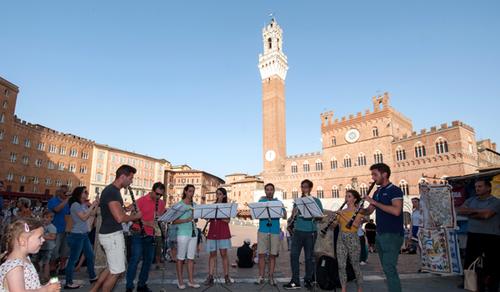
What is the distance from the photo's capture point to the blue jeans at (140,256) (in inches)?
226

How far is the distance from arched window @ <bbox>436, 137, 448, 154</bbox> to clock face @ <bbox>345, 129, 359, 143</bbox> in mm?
10696

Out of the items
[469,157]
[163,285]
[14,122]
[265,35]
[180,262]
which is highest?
[265,35]

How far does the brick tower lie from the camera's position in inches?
2248

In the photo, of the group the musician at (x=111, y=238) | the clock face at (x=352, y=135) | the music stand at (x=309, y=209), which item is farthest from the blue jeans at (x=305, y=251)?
the clock face at (x=352, y=135)

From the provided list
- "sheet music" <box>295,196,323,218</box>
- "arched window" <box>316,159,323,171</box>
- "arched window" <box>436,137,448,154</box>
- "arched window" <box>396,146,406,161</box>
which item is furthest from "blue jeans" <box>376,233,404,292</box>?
"arched window" <box>316,159,323,171</box>

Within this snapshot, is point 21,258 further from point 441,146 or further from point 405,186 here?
point 405,186

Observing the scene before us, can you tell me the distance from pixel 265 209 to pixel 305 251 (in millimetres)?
1262

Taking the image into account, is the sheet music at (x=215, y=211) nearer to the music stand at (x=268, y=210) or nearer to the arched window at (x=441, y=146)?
the music stand at (x=268, y=210)

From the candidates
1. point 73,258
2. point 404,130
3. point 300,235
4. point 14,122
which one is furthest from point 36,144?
point 404,130

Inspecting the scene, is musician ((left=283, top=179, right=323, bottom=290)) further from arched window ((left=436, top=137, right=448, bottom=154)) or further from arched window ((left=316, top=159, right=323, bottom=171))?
arched window ((left=316, top=159, right=323, bottom=171))

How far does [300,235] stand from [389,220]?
232cm

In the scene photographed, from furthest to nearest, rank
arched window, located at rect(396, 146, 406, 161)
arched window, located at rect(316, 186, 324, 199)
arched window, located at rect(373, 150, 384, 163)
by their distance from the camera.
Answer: arched window, located at rect(316, 186, 324, 199), arched window, located at rect(373, 150, 384, 163), arched window, located at rect(396, 146, 406, 161)

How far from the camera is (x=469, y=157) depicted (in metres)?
33.3

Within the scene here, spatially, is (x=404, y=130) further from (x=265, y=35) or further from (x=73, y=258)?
(x=73, y=258)
